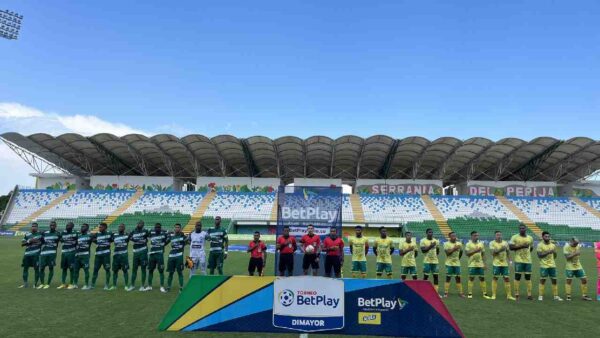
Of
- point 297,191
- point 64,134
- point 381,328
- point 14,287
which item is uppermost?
point 64,134

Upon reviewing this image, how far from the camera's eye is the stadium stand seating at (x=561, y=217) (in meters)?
38.8

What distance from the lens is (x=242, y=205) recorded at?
44.8 metres

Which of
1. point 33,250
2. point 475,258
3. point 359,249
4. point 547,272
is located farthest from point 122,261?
point 547,272

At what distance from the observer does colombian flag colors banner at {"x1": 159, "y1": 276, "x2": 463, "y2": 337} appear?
5.35 metres

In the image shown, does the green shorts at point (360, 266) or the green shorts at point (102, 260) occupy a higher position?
the green shorts at point (102, 260)

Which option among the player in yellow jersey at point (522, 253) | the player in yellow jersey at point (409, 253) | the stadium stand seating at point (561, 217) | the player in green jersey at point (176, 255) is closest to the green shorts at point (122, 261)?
the player in green jersey at point (176, 255)

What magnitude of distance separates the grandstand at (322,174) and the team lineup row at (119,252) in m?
28.9

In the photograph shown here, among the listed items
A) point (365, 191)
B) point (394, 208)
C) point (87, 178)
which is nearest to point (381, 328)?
point (394, 208)

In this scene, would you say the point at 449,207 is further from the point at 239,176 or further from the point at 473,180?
the point at 239,176

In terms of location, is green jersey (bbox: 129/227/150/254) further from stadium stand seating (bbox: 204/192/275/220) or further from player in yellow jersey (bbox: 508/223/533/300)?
stadium stand seating (bbox: 204/192/275/220)

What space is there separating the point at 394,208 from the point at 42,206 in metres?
41.2

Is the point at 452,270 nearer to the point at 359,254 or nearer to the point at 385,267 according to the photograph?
the point at 385,267

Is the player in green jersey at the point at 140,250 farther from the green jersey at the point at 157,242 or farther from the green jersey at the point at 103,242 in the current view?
the green jersey at the point at 103,242

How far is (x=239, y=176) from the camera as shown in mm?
51156
